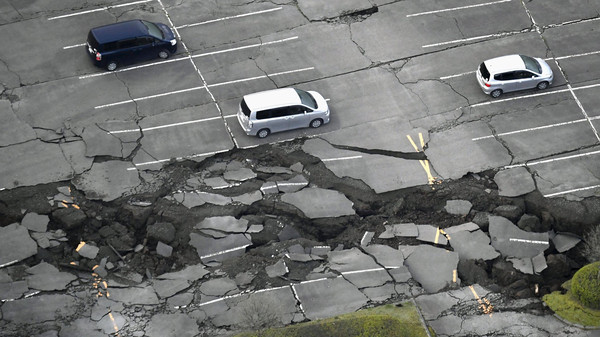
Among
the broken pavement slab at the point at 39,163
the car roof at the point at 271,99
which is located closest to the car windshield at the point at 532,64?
the car roof at the point at 271,99

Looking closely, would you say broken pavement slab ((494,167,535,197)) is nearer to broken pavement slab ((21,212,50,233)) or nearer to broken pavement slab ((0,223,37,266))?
broken pavement slab ((21,212,50,233))

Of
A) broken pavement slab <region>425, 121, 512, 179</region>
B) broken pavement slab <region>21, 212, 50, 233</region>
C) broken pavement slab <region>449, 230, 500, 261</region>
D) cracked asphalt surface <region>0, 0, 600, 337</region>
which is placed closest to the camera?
cracked asphalt surface <region>0, 0, 600, 337</region>

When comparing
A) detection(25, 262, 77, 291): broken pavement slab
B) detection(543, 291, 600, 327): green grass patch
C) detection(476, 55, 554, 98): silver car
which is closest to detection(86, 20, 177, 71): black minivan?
detection(25, 262, 77, 291): broken pavement slab

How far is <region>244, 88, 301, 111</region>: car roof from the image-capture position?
34.4 meters

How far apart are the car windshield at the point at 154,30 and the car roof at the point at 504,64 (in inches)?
578

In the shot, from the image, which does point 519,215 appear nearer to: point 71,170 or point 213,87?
point 213,87

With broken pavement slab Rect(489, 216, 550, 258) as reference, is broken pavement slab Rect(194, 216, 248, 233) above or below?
above

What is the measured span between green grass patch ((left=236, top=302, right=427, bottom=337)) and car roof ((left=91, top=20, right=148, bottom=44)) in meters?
16.2

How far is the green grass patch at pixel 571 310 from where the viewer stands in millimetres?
28188

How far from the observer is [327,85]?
37.7m

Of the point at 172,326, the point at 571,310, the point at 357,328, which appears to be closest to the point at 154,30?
the point at 172,326

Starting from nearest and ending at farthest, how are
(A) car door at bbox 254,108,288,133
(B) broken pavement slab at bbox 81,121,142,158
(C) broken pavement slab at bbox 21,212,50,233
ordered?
(C) broken pavement slab at bbox 21,212,50,233 → (B) broken pavement slab at bbox 81,121,142,158 → (A) car door at bbox 254,108,288,133

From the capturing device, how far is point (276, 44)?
39406 millimetres

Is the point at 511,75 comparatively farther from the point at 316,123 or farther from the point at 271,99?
the point at 271,99
